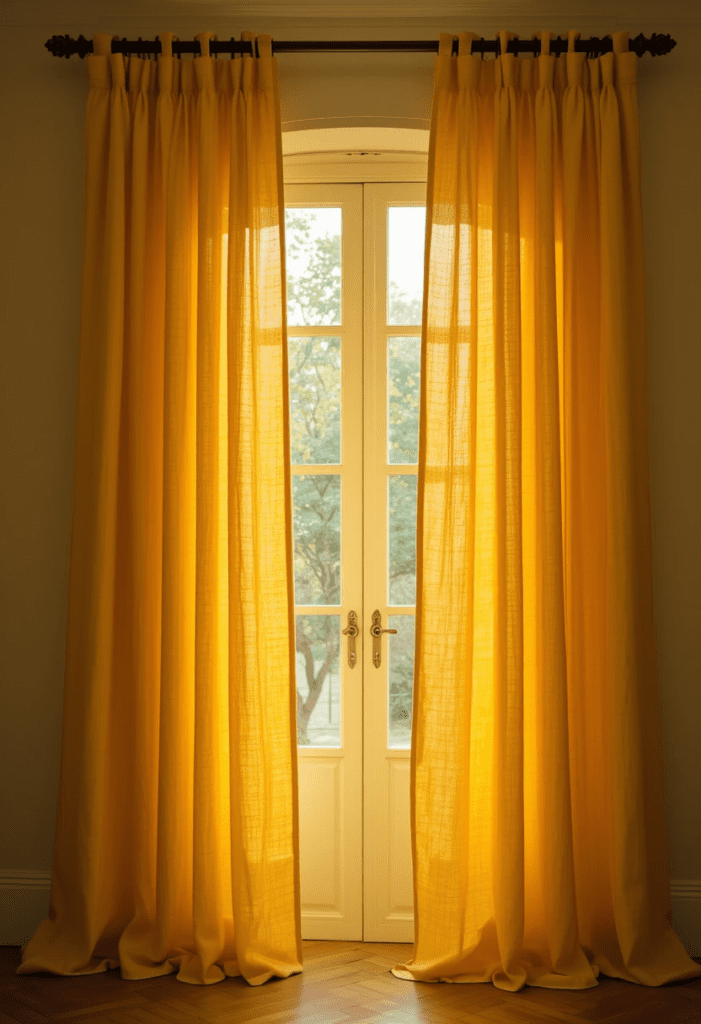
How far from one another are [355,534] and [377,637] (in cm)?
37

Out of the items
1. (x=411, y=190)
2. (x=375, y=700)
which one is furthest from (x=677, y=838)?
(x=411, y=190)

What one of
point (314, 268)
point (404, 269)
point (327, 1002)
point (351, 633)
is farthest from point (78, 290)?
point (327, 1002)

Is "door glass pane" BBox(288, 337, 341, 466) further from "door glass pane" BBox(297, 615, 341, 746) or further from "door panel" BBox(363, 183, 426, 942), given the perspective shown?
"door glass pane" BBox(297, 615, 341, 746)

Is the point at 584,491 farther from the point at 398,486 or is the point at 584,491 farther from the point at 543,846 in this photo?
the point at 543,846

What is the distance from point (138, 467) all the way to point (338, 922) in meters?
1.72

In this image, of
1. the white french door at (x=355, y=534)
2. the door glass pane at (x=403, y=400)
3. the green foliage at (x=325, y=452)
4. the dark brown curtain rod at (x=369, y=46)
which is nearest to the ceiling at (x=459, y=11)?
the dark brown curtain rod at (x=369, y=46)

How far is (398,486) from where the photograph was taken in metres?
3.33

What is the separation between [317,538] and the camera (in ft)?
11.0

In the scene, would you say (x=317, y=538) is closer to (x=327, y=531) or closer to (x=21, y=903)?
(x=327, y=531)

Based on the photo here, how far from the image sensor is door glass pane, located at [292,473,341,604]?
131 inches

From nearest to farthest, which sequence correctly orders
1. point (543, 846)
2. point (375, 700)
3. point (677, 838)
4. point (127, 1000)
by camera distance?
1. point (127, 1000)
2. point (543, 846)
3. point (677, 838)
4. point (375, 700)

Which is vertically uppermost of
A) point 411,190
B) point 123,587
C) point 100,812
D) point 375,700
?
point 411,190

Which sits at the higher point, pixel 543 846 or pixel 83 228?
pixel 83 228

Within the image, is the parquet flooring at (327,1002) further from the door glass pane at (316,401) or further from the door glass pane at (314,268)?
the door glass pane at (314,268)
